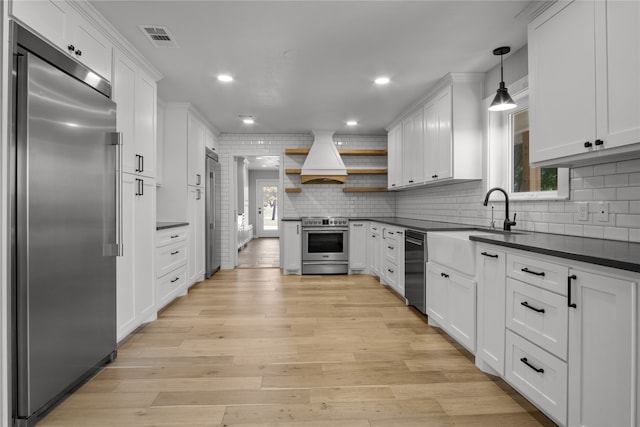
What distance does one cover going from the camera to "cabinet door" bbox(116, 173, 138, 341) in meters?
2.67

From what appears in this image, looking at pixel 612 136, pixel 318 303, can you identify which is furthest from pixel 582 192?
pixel 318 303

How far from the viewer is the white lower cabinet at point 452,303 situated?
248 centimetres

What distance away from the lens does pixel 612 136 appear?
1.75 meters

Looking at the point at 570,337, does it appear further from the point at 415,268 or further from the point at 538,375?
the point at 415,268

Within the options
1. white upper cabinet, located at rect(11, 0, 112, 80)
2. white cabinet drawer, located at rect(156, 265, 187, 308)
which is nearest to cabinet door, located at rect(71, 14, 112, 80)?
white upper cabinet, located at rect(11, 0, 112, 80)

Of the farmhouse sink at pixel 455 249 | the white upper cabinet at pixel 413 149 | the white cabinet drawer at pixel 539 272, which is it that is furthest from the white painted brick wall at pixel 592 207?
the white upper cabinet at pixel 413 149

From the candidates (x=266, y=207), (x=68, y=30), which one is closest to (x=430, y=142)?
(x=68, y=30)

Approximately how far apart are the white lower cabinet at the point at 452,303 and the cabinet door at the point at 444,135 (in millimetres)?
1124

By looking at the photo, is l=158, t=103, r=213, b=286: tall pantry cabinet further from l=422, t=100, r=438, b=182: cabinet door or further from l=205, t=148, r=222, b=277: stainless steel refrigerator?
l=422, t=100, r=438, b=182: cabinet door

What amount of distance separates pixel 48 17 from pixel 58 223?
114 cm

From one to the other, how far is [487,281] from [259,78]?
289 centimetres

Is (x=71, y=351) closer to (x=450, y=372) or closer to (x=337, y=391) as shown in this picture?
(x=337, y=391)

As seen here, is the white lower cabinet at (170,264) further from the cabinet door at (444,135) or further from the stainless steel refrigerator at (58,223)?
the cabinet door at (444,135)

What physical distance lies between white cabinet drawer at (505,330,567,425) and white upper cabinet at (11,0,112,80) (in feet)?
10.0
